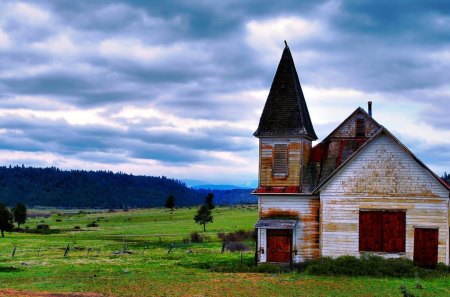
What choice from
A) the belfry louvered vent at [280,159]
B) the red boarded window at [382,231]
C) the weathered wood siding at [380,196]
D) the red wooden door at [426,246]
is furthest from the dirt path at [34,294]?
the red wooden door at [426,246]

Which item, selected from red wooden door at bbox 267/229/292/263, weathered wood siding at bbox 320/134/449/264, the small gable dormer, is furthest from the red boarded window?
the small gable dormer

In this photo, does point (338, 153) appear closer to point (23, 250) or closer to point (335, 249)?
point (335, 249)

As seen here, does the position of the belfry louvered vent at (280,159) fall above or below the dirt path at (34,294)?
above

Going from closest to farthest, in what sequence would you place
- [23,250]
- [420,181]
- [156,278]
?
[156,278], [420,181], [23,250]

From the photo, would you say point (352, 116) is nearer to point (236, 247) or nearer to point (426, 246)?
point (426, 246)

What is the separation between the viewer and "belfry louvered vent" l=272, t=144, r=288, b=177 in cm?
3743

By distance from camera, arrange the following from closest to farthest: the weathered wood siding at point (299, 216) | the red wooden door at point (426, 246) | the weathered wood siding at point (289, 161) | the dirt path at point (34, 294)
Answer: the dirt path at point (34, 294) < the red wooden door at point (426, 246) < the weathered wood siding at point (299, 216) < the weathered wood siding at point (289, 161)

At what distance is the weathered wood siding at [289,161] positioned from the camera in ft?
122

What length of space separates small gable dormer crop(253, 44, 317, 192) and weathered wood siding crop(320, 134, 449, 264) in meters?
3.02

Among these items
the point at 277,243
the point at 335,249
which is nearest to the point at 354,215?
the point at 335,249

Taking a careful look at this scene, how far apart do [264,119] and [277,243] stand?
7935 millimetres

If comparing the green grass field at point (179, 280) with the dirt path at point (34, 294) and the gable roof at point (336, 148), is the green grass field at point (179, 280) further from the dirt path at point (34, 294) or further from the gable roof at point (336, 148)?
the gable roof at point (336, 148)

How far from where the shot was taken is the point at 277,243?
119 feet

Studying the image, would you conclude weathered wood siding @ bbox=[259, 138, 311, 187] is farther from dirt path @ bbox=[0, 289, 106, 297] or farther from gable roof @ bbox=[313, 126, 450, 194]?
dirt path @ bbox=[0, 289, 106, 297]
